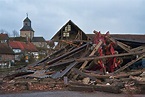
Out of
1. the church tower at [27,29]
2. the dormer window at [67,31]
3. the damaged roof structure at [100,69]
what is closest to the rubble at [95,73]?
the damaged roof structure at [100,69]

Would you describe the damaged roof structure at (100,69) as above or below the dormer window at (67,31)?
below

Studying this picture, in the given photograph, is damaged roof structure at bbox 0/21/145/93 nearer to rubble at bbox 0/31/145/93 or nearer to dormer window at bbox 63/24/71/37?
rubble at bbox 0/31/145/93

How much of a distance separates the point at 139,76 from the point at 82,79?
359 cm

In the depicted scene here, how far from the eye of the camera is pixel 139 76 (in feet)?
58.4

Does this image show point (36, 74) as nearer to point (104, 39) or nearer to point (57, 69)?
point (57, 69)

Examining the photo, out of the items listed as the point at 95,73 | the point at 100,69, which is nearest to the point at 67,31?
the point at 100,69

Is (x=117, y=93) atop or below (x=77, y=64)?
below

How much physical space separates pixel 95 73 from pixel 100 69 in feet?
5.14

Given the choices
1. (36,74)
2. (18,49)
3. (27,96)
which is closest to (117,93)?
(27,96)

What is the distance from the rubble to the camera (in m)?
15.9

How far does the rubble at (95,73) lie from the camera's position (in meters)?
15.9

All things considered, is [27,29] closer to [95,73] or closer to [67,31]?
[67,31]

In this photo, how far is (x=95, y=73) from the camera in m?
18.7

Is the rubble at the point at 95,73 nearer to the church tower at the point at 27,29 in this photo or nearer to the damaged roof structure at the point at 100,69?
the damaged roof structure at the point at 100,69
